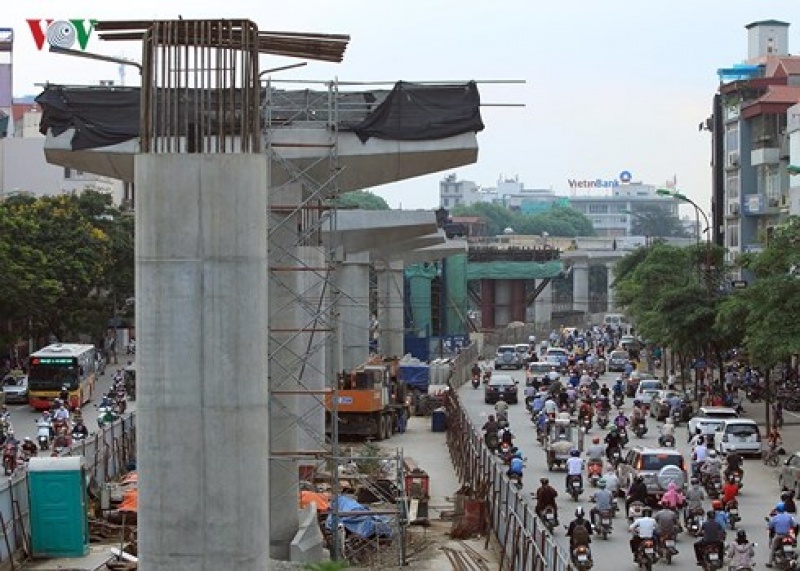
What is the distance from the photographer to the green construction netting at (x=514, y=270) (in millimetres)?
149750

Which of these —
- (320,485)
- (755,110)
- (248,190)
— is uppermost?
(755,110)

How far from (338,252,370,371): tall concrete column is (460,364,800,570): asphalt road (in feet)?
21.8

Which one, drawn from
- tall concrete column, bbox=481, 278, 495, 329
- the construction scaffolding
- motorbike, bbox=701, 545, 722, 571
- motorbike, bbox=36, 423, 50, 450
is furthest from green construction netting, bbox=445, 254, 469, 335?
motorbike, bbox=701, 545, 722, 571

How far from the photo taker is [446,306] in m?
120

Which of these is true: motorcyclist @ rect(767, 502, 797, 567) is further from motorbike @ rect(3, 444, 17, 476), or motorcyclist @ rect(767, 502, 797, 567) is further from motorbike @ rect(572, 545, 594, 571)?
motorbike @ rect(3, 444, 17, 476)

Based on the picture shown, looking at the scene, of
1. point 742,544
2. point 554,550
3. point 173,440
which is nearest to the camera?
point 173,440

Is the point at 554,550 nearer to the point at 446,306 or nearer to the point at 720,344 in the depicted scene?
the point at 720,344

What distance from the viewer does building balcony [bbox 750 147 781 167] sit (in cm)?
9304

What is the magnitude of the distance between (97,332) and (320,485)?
5361cm

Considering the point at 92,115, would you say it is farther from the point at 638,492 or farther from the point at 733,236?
the point at 733,236

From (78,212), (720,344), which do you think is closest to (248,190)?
(720,344)

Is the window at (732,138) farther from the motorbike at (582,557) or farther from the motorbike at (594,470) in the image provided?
the motorbike at (582,557)

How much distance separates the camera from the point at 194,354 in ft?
69.6

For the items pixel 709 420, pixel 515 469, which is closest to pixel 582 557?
pixel 515 469
